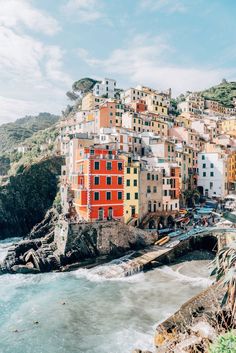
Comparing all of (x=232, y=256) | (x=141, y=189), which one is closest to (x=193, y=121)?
(x=141, y=189)

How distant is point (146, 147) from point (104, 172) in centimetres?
1975

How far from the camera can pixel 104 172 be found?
122ft

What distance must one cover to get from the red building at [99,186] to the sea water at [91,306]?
7466 mm

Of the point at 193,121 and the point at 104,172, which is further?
the point at 193,121

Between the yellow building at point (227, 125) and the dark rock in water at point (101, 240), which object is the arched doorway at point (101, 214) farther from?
the yellow building at point (227, 125)

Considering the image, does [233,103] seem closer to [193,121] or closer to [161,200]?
[193,121]

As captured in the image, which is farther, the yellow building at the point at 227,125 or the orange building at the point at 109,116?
the yellow building at the point at 227,125

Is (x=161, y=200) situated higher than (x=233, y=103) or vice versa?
(x=233, y=103)

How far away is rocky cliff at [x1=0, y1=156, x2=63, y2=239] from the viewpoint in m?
53.5

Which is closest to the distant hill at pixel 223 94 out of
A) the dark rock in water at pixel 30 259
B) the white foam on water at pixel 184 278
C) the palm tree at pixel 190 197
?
the palm tree at pixel 190 197

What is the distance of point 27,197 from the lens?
55469mm

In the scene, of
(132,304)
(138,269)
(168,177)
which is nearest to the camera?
(132,304)

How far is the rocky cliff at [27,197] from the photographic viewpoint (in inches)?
2108

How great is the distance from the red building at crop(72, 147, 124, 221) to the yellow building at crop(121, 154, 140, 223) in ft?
2.22
